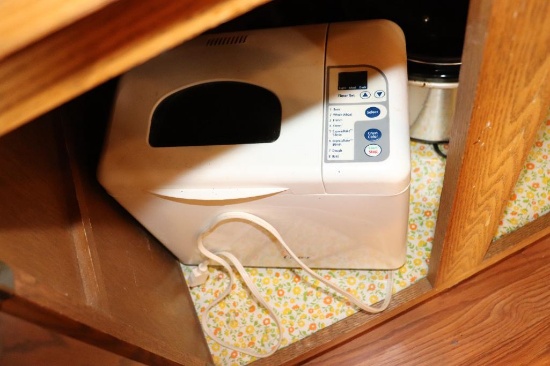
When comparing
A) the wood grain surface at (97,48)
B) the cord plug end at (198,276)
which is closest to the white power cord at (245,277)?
the cord plug end at (198,276)

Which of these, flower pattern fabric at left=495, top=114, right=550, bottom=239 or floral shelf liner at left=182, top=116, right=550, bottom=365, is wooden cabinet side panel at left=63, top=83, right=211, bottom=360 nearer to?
floral shelf liner at left=182, top=116, right=550, bottom=365

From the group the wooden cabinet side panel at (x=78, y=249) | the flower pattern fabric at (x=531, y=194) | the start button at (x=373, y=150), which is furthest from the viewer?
the flower pattern fabric at (x=531, y=194)

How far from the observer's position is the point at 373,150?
1.98 feet

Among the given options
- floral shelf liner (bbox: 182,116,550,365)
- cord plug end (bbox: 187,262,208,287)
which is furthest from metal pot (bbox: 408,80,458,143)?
cord plug end (bbox: 187,262,208,287)

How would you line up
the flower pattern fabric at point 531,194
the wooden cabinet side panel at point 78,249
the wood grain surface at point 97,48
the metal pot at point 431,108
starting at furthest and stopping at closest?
the flower pattern fabric at point 531,194 < the metal pot at point 431,108 < the wooden cabinet side panel at point 78,249 < the wood grain surface at point 97,48

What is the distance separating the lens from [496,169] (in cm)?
58

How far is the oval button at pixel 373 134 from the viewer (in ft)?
2.00

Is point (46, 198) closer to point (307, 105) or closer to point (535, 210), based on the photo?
point (307, 105)

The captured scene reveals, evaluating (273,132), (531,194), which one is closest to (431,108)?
(531,194)

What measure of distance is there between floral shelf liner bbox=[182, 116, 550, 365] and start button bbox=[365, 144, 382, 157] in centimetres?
41

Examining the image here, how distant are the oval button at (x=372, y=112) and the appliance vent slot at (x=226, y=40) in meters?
0.21

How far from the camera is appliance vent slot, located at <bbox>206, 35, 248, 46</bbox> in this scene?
0.72 meters

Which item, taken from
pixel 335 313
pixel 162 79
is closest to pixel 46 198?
pixel 162 79

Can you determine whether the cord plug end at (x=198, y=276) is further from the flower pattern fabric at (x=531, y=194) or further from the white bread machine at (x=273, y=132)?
the flower pattern fabric at (x=531, y=194)
